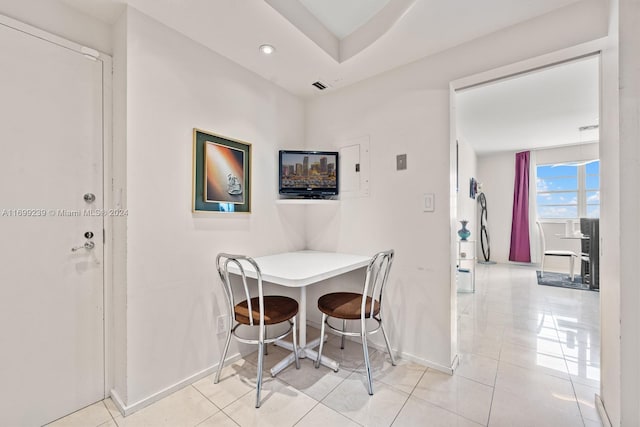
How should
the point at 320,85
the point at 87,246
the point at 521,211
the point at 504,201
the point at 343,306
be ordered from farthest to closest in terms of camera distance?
the point at 504,201 → the point at 521,211 → the point at 320,85 → the point at 343,306 → the point at 87,246

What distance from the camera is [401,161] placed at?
7.10 ft

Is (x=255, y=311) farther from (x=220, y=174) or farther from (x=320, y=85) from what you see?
(x=320, y=85)

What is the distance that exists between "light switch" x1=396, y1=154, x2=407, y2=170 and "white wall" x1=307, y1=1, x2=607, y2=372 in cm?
4

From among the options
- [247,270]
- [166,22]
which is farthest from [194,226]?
[166,22]

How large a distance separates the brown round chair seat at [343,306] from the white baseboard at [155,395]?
944 millimetres

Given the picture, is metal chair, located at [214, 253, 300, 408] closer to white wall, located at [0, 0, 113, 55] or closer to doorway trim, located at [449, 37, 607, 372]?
doorway trim, located at [449, 37, 607, 372]

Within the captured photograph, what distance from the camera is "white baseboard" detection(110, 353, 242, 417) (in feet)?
5.03

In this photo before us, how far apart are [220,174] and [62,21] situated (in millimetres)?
1181

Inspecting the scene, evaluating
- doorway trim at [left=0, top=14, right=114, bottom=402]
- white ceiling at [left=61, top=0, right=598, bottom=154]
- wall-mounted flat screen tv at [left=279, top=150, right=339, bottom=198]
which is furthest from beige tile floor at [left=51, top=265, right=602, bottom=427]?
white ceiling at [left=61, top=0, right=598, bottom=154]

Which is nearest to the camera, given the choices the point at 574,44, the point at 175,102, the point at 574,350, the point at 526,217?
the point at 574,44

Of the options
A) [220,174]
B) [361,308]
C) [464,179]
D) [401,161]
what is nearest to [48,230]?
[220,174]

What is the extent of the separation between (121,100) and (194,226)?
34.4 inches

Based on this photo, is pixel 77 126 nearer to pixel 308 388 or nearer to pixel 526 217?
pixel 308 388

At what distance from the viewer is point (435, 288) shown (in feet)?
6.53
